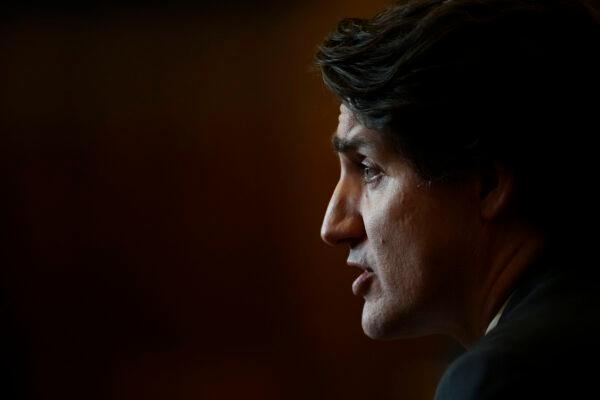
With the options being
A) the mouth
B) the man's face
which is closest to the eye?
the man's face

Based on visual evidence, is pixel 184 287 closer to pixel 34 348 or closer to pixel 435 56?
pixel 34 348

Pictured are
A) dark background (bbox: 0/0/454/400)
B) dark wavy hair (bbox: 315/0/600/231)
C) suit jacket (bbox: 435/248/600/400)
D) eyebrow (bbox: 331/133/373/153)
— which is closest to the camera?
suit jacket (bbox: 435/248/600/400)

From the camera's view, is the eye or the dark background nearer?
the eye

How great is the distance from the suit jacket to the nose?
254mm

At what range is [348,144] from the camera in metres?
1.04

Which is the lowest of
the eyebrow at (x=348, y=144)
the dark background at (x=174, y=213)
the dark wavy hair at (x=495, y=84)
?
the dark background at (x=174, y=213)

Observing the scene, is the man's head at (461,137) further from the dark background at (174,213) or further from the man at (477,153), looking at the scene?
the dark background at (174,213)

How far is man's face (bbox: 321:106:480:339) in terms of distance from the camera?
961 millimetres

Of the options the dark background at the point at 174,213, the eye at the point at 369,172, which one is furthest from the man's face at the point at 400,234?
the dark background at the point at 174,213

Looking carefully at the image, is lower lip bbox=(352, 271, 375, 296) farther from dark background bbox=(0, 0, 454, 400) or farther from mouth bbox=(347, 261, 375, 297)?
dark background bbox=(0, 0, 454, 400)

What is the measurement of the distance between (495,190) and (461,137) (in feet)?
0.25

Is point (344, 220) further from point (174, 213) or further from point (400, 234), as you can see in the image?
point (174, 213)

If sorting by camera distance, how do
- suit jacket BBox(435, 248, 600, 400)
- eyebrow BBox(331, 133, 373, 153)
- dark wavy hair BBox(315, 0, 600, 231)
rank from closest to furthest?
suit jacket BBox(435, 248, 600, 400)
dark wavy hair BBox(315, 0, 600, 231)
eyebrow BBox(331, 133, 373, 153)

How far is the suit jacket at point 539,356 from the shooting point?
0.70 metres
